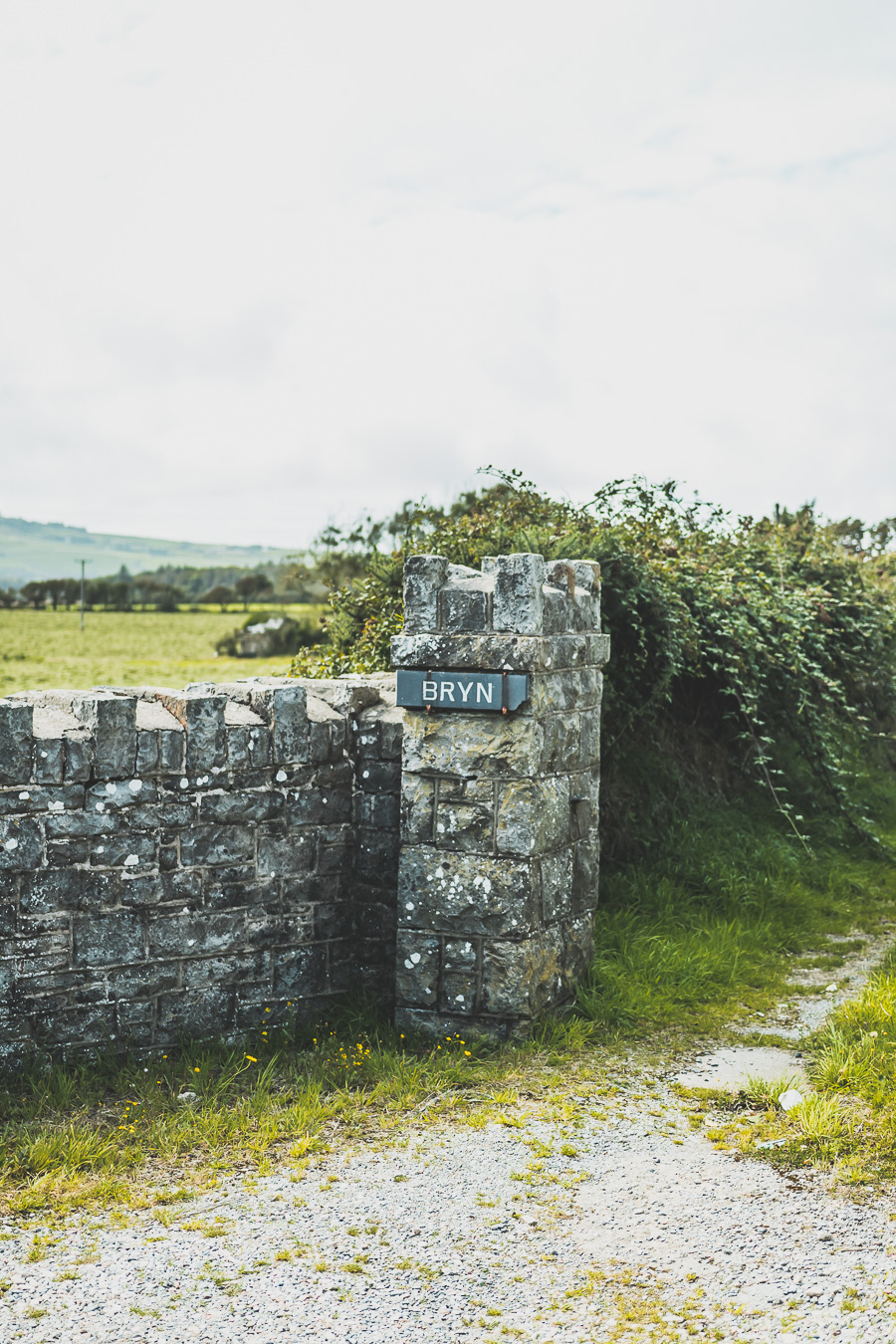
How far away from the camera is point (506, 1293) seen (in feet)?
10.6

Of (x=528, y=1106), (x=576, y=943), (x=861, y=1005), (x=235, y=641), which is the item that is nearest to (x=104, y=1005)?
(x=528, y=1106)

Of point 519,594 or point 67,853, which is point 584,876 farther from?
point 67,853

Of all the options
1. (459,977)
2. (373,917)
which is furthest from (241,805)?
(459,977)

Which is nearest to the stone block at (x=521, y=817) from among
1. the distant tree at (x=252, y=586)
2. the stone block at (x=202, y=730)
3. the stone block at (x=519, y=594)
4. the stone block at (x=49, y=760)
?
the stone block at (x=519, y=594)

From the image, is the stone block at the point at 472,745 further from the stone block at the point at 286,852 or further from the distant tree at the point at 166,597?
the distant tree at the point at 166,597

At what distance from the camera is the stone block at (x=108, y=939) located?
4.75 m

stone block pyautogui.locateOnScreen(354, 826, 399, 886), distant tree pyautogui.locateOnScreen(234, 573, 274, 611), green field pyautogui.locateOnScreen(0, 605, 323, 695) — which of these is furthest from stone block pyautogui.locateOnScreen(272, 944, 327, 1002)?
distant tree pyautogui.locateOnScreen(234, 573, 274, 611)

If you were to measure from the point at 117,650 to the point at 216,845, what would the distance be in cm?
5128

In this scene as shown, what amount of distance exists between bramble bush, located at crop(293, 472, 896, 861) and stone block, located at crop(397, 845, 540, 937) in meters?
2.55

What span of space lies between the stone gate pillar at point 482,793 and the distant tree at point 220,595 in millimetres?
71079

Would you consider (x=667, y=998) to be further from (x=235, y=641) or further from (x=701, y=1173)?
(x=235, y=641)

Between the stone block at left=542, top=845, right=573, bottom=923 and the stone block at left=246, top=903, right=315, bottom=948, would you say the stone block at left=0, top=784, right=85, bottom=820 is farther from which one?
the stone block at left=542, top=845, right=573, bottom=923

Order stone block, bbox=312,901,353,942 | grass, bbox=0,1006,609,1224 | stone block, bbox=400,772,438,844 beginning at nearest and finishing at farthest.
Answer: grass, bbox=0,1006,609,1224 → stone block, bbox=400,772,438,844 → stone block, bbox=312,901,353,942

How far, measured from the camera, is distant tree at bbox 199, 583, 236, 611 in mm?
77375
